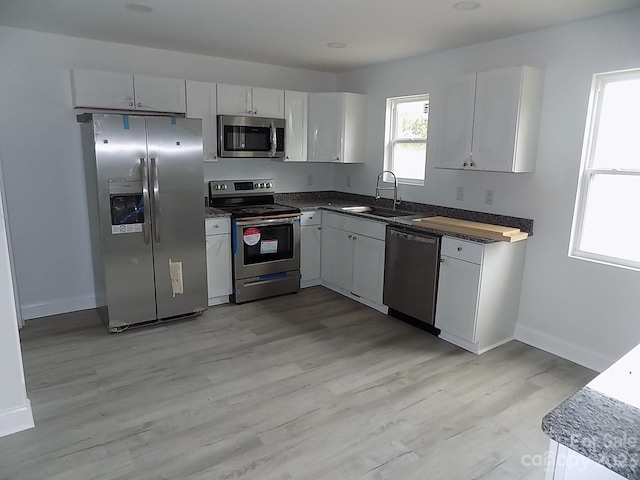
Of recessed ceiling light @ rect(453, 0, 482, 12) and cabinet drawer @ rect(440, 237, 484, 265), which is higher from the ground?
recessed ceiling light @ rect(453, 0, 482, 12)

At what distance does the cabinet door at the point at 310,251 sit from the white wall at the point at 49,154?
201 cm

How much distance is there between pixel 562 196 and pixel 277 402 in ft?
8.37

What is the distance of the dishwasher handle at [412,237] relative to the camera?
3.59m

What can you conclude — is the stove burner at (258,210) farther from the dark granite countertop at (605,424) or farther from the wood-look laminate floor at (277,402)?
the dark granite countertop at (605,424)

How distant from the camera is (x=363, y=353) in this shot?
3385 millimetres

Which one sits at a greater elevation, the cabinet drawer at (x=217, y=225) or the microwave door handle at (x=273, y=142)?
the microwave door handle at (x=273, y=142)

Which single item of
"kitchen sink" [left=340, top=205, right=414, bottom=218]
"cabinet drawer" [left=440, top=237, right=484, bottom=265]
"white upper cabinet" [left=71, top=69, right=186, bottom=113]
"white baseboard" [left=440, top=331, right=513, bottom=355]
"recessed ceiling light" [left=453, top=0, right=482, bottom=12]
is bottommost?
"white baseboard" [left=440, top=331, right=513, bottom=355]

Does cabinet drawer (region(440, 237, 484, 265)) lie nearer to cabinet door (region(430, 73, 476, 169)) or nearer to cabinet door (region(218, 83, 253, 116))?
cabinet door (region(430, 73, 476, 169))

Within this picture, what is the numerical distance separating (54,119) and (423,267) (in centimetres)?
346

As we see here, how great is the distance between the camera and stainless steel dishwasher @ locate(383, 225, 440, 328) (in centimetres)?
363

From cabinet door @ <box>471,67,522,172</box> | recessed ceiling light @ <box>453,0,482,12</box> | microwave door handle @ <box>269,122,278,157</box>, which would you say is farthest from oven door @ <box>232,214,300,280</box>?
recessed ceiling light @ <box>453,0,482,12</box>

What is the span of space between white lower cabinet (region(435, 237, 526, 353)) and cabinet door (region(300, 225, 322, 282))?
5.51 ft

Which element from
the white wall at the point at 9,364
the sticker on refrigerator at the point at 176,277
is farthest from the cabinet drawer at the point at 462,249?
the white wall at the point at 9,364

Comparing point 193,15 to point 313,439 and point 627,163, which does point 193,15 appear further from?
point 627,163
